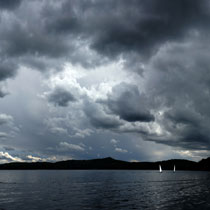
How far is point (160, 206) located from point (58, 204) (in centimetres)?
2355

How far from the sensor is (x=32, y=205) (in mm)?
52656

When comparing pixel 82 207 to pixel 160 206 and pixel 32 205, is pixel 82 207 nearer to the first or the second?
pixel 32 205

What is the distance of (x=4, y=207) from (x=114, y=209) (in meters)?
24.3

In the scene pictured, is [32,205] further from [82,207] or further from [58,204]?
[82,207]

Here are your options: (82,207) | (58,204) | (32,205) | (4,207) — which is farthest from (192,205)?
(4,207)

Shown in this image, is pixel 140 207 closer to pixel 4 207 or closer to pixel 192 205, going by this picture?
pixel 192 205

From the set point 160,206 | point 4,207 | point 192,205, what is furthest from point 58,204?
point 192,205

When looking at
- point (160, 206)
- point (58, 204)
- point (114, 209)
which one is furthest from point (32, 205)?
point (160, 206)

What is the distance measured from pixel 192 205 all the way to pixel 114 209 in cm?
1985

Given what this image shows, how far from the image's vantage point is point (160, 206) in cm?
5281

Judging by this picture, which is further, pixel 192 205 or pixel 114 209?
pixel 192 205

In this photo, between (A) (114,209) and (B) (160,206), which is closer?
(A) (114,209)

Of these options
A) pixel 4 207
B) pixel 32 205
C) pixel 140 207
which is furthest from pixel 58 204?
pixel 140 207

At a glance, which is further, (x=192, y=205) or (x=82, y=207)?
(x=192, y=205)
